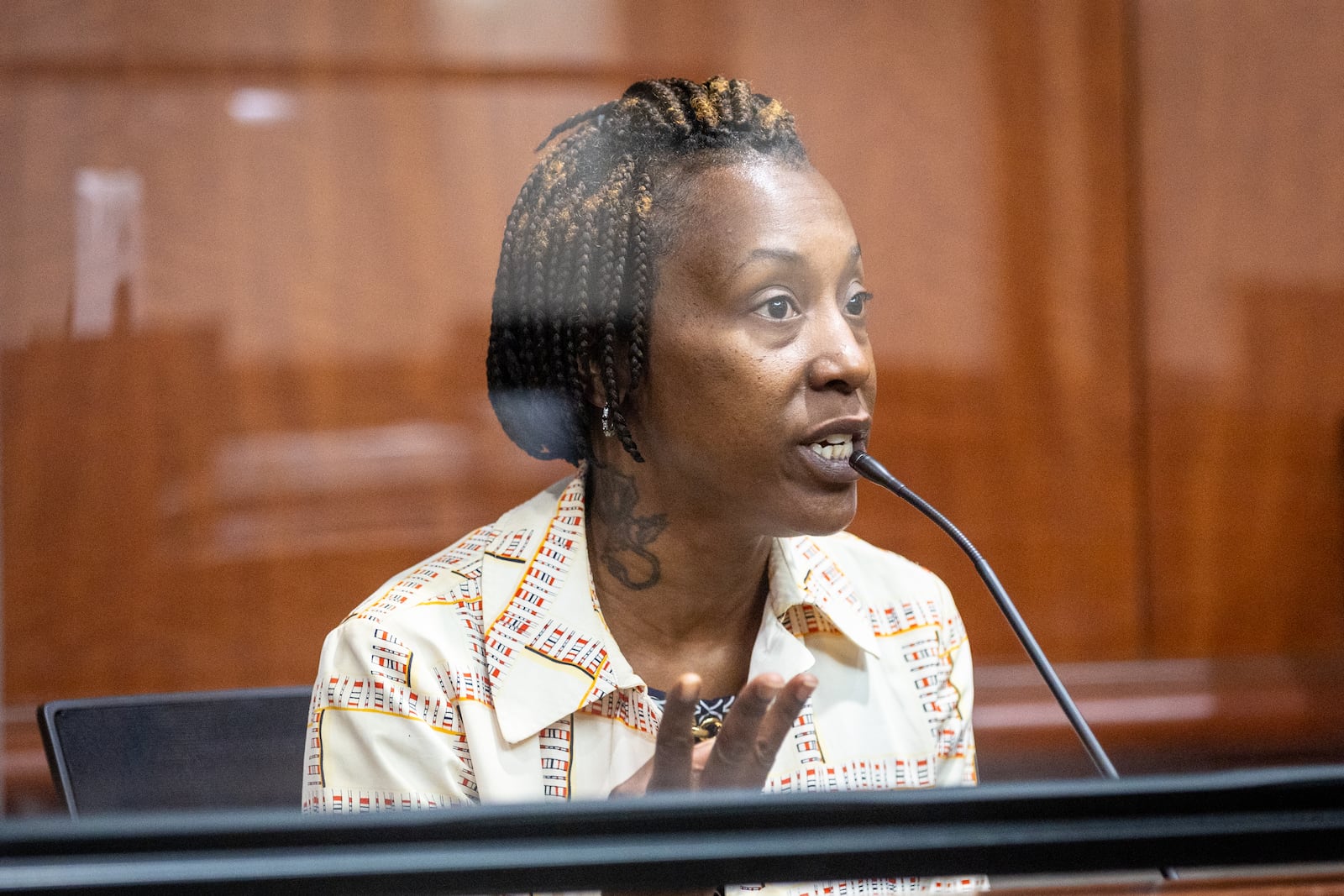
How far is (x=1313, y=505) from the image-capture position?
Result: 71 cm

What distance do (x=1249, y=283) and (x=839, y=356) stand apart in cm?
24

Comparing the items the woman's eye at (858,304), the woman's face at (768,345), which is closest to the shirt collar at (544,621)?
the woman's face at (768,345)

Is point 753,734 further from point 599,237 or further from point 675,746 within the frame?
point 599,237

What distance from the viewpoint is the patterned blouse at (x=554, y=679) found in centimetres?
75

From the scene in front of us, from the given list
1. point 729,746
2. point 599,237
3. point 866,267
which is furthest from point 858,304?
point 729,746

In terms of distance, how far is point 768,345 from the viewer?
0.73 meters

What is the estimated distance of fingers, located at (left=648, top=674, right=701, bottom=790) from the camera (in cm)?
57

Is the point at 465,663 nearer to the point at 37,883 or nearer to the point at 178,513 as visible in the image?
the point at 178,513

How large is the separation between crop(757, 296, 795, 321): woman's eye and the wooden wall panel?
0.20 metres

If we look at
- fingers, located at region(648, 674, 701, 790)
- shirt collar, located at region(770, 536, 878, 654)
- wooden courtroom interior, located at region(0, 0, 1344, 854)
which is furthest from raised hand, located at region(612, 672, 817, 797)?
shirt collar, located at region(770, 536, 878, 654)

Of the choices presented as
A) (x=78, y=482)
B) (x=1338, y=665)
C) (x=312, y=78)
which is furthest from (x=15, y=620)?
(x=1338, y=665)

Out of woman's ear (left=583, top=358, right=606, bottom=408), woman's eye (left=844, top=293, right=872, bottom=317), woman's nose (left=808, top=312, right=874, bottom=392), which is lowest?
woman's ear (left=583, top=358, right=606, bottom=408)

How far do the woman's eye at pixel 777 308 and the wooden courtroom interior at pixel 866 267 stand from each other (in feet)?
0.19

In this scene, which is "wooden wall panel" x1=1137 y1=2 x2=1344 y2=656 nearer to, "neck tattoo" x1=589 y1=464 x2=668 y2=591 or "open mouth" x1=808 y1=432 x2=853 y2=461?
"open mouth" x1=808 y1=432 x2=853 y2=461
